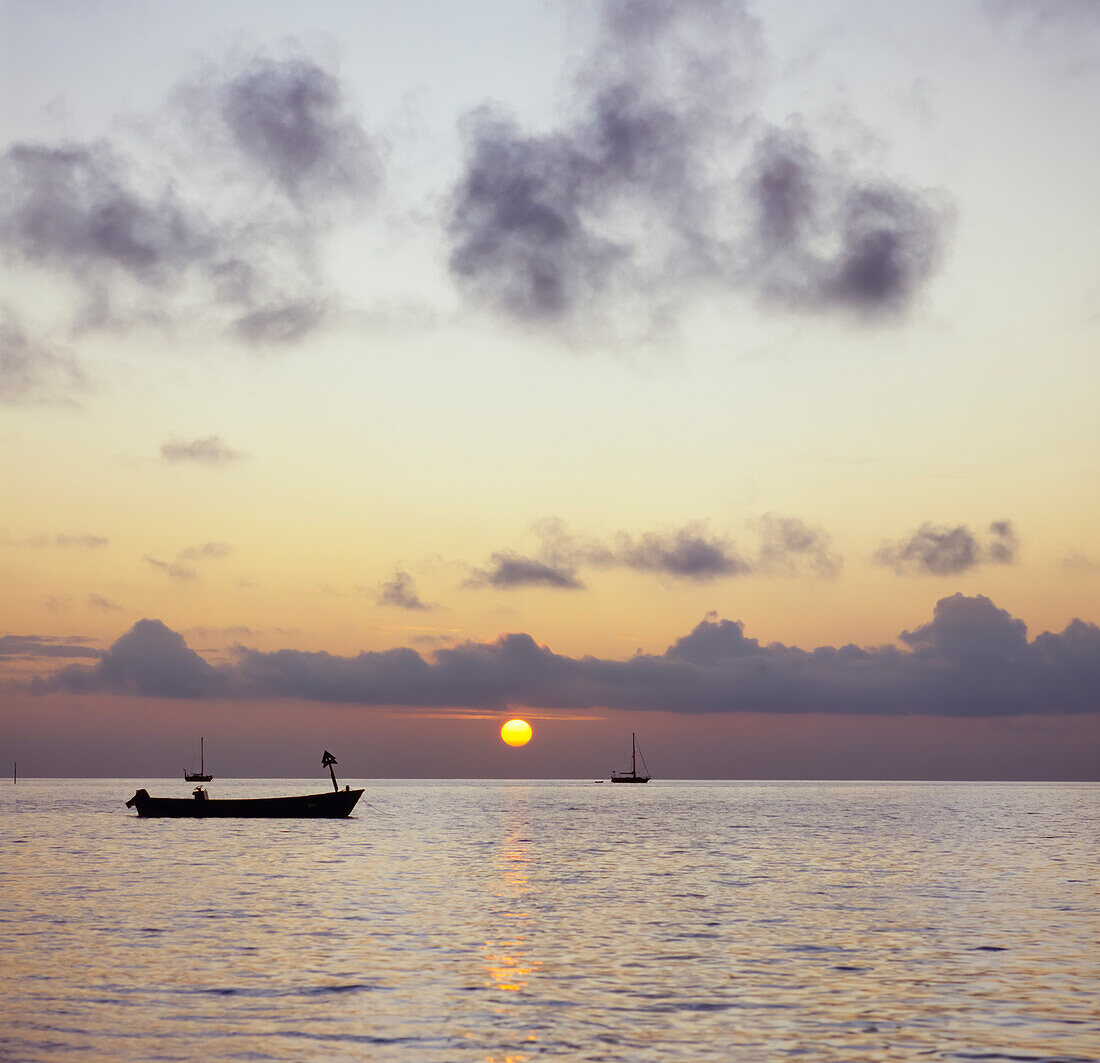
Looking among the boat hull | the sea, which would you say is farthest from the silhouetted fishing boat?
the sea

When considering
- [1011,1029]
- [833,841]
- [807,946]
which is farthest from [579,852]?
[1011,1029]

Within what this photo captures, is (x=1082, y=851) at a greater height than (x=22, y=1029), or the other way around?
(x=22, y=1029)

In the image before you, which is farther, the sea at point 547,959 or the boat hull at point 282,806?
the boat hull at point 282,806

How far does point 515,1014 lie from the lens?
31469mm

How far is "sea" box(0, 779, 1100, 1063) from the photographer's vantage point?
28.6 m

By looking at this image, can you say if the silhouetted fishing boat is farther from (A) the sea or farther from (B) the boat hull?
(A) the sea

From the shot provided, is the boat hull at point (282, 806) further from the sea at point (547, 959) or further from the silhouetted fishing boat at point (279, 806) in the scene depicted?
the sea at point (547, 959)

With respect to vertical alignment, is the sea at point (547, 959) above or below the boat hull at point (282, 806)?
above

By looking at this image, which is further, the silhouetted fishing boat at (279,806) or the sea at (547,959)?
the silhouetted fishing boat at (279,806)

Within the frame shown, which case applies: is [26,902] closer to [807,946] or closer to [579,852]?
[807,946]

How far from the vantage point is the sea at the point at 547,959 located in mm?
28578

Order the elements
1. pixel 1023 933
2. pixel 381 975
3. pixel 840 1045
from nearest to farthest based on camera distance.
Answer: pixel 840 1045 → pixel 381 975 → pixel 1023 933

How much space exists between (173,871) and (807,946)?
4659 centimetres

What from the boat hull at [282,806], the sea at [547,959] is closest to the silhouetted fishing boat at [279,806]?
the boat hull at [282,806]
